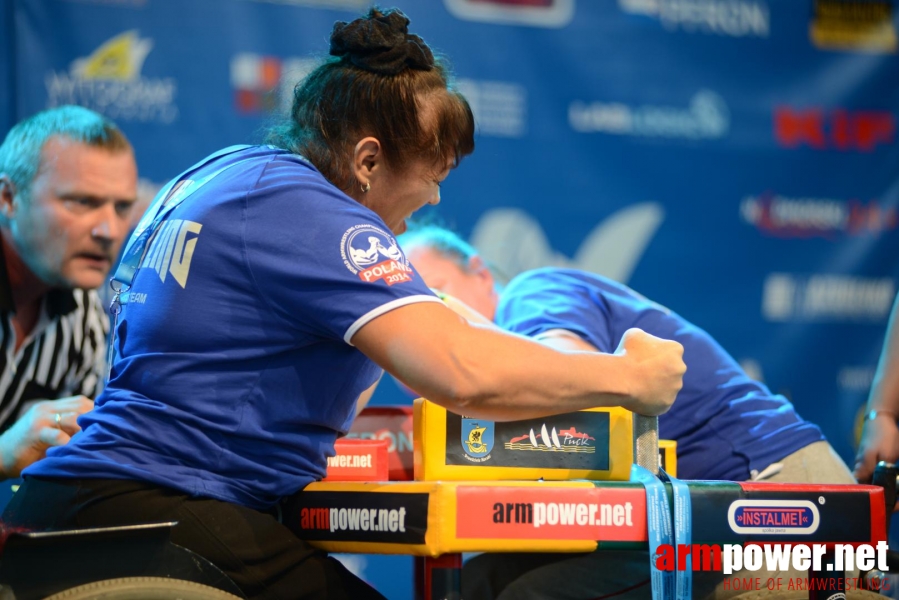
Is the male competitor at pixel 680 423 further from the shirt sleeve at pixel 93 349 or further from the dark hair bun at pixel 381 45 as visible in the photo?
the shirt sleeve at pixel 93 349

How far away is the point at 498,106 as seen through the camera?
10.2 ft

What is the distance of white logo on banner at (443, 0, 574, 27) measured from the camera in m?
3.05

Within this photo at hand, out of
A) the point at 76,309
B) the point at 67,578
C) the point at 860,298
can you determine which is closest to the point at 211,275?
the point at 67,578

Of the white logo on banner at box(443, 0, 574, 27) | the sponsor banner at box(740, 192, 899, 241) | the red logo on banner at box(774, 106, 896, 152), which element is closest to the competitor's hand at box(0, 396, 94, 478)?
the white logo on banner at box(443, 0, 574, 27)

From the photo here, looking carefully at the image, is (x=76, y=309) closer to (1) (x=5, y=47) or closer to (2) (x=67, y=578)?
(1) (x=5, y=47)

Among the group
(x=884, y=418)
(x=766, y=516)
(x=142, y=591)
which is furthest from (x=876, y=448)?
(x=142, y=591)

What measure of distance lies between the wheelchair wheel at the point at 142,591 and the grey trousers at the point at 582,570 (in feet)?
2.81

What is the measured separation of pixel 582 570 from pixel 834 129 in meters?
2.33

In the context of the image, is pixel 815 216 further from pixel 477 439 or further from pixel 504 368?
pixel 504 368

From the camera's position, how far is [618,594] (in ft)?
5.62

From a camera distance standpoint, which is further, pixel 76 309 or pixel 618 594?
pixel 76 309

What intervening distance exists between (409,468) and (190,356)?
0.81m

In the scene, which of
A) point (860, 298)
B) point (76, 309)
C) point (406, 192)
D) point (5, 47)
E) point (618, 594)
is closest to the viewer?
point (406, 192)

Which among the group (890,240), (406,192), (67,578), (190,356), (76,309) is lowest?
(67,578)
